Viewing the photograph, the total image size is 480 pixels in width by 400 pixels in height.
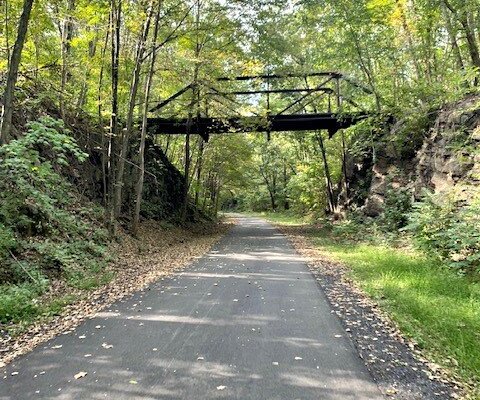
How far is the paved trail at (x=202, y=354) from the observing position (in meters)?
3.70

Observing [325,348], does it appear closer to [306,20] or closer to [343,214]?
[306,20]

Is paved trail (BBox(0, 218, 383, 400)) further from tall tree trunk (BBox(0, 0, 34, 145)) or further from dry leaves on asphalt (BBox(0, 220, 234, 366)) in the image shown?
tall tree trunk (BBox(0, 0, 34, 145))

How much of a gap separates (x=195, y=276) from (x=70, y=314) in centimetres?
341

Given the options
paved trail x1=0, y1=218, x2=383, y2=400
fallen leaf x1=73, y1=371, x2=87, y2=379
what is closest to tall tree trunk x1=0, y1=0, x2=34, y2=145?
paved trail x1=0, y1=218, x2=383, y2=400

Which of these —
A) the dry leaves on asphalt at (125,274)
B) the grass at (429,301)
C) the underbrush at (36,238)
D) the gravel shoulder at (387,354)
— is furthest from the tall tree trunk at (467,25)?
the underbrush at (36,238)

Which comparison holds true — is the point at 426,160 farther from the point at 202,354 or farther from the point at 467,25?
the point at 202,354

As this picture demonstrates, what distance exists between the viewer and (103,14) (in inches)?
469

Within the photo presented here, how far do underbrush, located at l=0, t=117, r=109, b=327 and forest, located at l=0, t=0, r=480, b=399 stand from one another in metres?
0.04

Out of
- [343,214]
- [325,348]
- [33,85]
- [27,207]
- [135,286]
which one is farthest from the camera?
[343,214]

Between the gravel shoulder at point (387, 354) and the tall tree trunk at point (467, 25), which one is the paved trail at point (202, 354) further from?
the tall tree trunk at point (467, 25)

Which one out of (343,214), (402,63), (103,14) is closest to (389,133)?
(402,63)

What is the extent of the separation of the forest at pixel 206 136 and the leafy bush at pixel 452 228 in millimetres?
42

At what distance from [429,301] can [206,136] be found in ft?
51.5

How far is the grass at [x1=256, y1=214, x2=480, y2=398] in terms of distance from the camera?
458 cm
